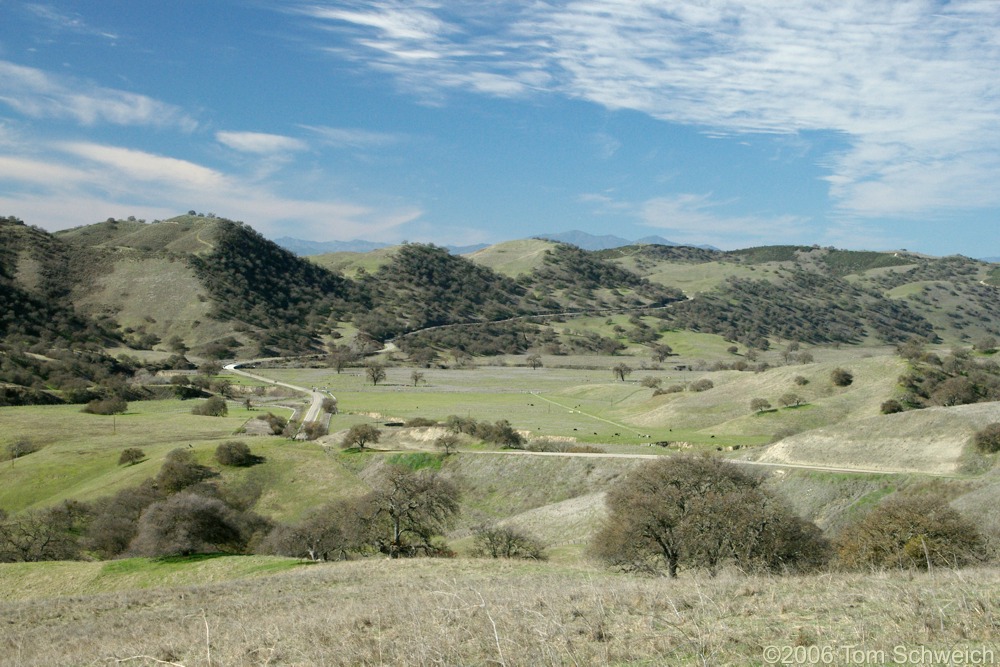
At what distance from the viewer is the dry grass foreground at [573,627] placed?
10227mm

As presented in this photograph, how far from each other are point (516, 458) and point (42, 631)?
2105 inches

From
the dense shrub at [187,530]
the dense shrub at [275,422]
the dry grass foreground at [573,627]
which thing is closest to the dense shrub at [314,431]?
the dense shrub at [275,422]

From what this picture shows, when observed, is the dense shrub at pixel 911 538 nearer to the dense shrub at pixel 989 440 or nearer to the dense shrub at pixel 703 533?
the dense shrub at pixel 703 533

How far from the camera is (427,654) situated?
10.8 metres

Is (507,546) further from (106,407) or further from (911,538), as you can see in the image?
(106,407)

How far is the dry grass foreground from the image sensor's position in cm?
1023

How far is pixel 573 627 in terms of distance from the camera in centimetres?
1190

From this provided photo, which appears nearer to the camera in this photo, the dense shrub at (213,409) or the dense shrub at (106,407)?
the dense shrub at (106,407)

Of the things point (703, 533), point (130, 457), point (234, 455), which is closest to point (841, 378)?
point (703, 533)

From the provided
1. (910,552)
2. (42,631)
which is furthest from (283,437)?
(910,552)

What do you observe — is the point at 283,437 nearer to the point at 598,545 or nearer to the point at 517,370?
the point at 598,545

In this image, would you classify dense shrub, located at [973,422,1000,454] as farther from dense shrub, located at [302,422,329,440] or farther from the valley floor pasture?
dense shrub, located at [302,422,329,440]

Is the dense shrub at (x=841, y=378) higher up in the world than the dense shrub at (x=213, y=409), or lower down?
higher up

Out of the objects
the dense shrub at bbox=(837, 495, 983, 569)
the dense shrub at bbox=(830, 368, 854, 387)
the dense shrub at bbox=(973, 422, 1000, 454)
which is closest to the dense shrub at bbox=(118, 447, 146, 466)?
the dense shrub at bbox=(837, 495, 983, 569)
